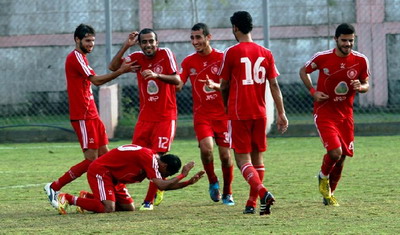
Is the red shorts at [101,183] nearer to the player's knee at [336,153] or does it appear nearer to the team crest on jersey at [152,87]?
the team crest on jersey at [152,87]

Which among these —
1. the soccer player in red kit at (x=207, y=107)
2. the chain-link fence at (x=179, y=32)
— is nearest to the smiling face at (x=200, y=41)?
the soccer player in red kit at (x=207, y=107)

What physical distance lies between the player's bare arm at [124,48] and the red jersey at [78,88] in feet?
0.98

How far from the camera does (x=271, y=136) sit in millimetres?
19219

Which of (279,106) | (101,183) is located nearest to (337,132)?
(279,106)

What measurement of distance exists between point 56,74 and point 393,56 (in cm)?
749

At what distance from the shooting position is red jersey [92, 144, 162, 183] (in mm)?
9914

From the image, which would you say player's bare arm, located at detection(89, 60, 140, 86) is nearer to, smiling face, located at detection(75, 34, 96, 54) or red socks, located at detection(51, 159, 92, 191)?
smiling face, located at detection(75, 34, 96, 54)

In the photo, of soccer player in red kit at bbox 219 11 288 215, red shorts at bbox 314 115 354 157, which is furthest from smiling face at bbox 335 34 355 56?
soccer player in red kit at bbox 219 11 288 215

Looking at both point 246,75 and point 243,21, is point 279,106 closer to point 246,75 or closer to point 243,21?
point 246,75

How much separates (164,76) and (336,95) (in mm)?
1801

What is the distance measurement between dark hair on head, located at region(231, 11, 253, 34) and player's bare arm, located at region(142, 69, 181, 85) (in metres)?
1.07

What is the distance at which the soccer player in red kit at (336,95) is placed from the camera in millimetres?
10648

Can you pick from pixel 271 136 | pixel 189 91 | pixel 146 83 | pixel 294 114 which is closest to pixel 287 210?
pixel 146 83

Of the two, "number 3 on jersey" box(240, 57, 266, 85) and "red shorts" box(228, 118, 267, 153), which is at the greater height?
"number 3 on jersey" box(240, 57, 266, 85)
